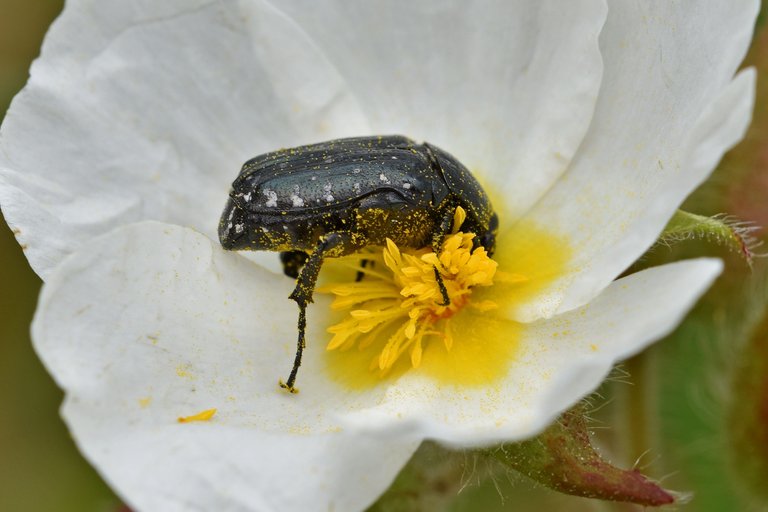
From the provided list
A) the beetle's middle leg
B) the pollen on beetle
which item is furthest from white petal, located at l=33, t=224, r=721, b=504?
the beetle's middle leg

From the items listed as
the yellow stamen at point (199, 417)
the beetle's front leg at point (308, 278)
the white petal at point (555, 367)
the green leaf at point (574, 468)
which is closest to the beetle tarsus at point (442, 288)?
the white petal at point (555, 367)

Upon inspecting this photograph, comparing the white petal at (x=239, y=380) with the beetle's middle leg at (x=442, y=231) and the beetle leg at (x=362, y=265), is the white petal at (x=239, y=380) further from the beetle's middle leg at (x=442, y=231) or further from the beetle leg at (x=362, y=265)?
the beetle's middle leg at (x=442, y=231)

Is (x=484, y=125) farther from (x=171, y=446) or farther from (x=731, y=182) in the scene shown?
(x=171, y=446)

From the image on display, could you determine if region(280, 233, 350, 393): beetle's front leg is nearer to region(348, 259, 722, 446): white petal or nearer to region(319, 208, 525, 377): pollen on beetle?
region(319, 208, 525, 377): pollen on beetle

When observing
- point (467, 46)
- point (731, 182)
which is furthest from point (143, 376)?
point (731, 182)

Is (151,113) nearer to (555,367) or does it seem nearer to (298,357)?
(298,357)

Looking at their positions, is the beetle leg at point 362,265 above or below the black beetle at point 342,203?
below

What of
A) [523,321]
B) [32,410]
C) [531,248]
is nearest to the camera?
[523,321]
